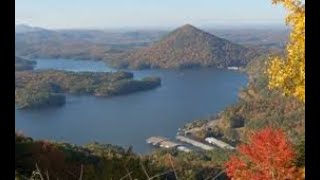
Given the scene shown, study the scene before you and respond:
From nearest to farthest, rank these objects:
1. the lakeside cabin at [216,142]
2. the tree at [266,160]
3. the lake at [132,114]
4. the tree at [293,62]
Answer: the tree at [293,62] → the tree at [266,160] → the lake at [132,114] → the lakeside cabin at [216,142]

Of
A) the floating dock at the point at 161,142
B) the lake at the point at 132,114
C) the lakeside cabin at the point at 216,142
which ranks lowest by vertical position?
the lakeside cabin at the point at 216,142

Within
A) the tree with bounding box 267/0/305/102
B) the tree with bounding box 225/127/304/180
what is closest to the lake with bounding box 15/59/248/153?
the tree with bounding box 225/127/304/180

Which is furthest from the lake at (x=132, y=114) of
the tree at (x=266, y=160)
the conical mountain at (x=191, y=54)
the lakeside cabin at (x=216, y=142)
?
Answer: the tree at (x=266, y=160)

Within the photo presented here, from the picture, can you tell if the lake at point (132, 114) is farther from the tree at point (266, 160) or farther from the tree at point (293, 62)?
the tree at point (293, 62)

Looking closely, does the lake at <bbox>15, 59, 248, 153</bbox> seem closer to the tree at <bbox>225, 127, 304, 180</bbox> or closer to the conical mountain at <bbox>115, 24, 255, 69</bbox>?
the conical mountain at <bbox>115, 24, 255, 69</bbox>
